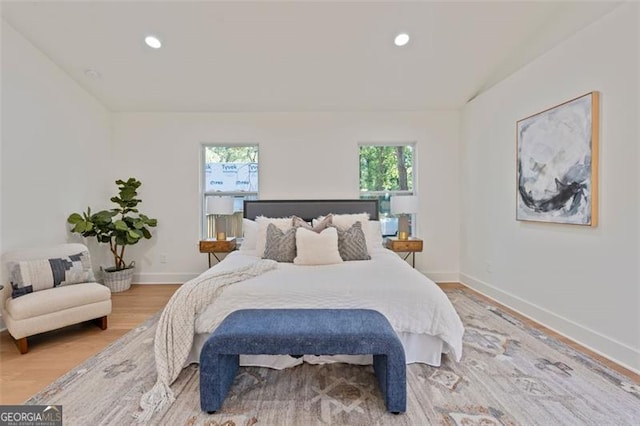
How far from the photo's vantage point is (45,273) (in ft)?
8.71

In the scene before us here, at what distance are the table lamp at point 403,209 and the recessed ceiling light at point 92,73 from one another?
407cm

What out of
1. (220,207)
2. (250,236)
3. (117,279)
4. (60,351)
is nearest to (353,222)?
(250,236)

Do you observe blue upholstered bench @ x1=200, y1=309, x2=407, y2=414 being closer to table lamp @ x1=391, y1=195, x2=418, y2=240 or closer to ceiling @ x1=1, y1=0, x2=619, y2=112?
table lamp @ x1=391, y1=195, x2=418, y2=240

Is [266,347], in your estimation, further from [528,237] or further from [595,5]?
[595,5]

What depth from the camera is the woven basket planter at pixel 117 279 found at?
398 centimetres

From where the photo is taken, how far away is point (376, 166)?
4527mm

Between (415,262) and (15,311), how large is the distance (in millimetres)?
4422

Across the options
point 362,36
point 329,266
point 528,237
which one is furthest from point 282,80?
point 528,237

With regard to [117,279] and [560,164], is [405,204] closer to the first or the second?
[560,164]

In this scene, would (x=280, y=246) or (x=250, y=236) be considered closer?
(x=280, y=246)

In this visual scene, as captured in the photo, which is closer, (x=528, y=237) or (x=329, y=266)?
(x=329, y=266)

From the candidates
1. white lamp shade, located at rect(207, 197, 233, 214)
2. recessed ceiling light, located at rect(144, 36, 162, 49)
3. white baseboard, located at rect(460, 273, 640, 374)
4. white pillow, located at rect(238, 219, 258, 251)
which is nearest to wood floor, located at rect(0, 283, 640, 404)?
white baseboard, located at rect(460, 273, 640, 374)

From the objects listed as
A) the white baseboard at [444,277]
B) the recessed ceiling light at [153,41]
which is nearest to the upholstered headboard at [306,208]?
the white baseboard at [444,277]

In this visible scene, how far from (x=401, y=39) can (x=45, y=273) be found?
4139 millimetres
